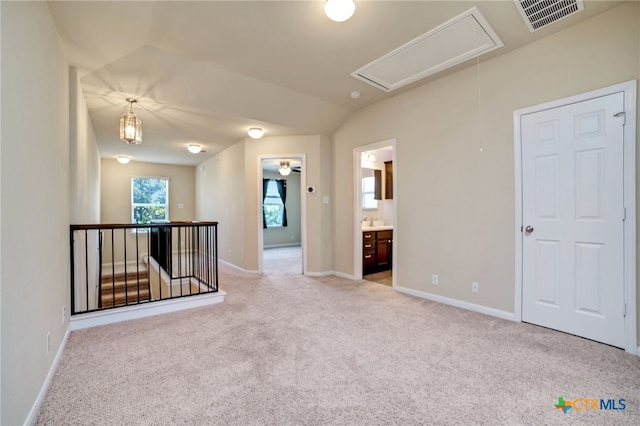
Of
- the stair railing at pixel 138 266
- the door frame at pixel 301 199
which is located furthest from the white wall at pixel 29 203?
the door frame at pixel 301 199

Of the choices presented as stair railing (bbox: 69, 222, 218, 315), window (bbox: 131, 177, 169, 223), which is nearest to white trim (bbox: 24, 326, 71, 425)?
stair railing (bbox: 69, 222, 218, 315)

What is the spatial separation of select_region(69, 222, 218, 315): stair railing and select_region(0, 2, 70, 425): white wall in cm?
88

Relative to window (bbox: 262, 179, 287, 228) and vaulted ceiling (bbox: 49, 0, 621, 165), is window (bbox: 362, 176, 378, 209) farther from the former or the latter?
window (bbox: 262, 179, 287, 228)

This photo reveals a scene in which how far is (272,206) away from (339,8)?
24.8 feet

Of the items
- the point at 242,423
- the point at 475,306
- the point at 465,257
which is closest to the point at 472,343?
the point at 475,306

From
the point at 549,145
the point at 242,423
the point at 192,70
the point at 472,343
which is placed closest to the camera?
the point at 242,423

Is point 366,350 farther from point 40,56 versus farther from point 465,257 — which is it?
point 40,56

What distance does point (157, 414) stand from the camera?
159 centimetres

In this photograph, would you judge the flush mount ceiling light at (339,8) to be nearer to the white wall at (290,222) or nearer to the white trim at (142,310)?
the white trim at (142,310)

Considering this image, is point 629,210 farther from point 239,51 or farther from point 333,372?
point 239,51

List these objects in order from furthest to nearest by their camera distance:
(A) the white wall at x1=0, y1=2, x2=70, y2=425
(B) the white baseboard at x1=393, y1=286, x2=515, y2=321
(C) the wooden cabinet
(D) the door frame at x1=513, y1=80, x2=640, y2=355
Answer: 1. (C) the wooden cabinet
2. (B) the white baseboard at x1=393, y1=286, x2=515, y2=321
3. (D) the door frame at x1=513, y1=80, x2=640, y2=355
4. (A) the white wall at x1=0, y1=2, x2=70, y2=425

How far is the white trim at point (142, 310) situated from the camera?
9.10ft

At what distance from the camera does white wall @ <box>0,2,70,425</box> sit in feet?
4.22

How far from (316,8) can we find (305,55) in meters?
0.69
